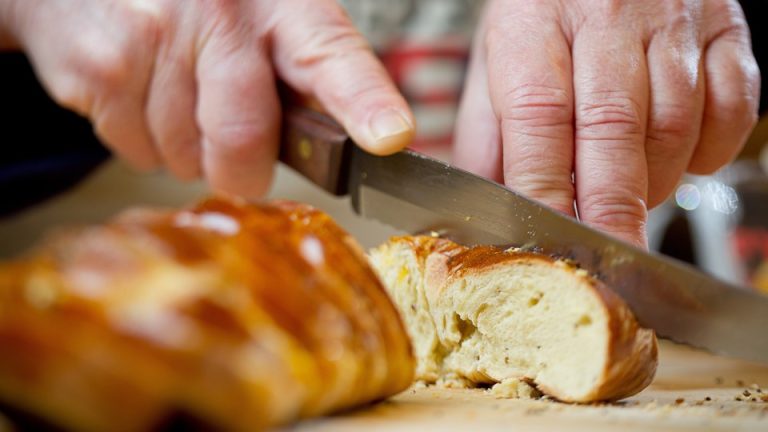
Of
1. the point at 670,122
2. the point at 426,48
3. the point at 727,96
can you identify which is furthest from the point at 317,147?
the point at 426,48

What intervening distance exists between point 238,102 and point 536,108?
1134 mm

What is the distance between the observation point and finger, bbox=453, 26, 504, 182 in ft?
10.9

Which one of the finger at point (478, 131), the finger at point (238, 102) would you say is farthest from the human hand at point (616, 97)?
the finger at point (238, 102)

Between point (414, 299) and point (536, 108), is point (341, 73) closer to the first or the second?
point (536, 108)

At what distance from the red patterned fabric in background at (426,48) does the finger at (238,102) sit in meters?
2.86

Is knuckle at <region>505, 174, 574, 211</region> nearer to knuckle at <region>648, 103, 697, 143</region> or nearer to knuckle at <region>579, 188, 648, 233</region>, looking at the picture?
knuckle at <region>579, 188, 648, 233</region>

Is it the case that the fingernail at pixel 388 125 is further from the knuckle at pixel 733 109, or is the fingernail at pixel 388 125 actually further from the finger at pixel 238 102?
the knuckle at pixel 733 109

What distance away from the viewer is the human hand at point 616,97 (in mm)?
2371

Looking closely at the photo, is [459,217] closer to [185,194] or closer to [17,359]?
[17,359]

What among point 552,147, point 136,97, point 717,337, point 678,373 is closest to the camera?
point 717,337

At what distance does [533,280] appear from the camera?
84.7 inches

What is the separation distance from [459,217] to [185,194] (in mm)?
3306

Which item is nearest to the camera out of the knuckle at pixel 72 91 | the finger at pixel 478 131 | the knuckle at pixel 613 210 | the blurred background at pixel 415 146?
the knuckle at pixel 613 210

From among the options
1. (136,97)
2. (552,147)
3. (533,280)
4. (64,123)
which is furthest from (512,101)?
(64,123)
